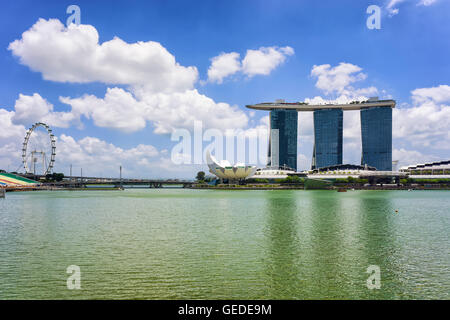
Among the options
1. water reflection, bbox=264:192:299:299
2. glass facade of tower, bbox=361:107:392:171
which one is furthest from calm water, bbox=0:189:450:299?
glass facade of tower, bbox=361:107:392:171

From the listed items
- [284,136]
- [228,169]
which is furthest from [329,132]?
[228,169]

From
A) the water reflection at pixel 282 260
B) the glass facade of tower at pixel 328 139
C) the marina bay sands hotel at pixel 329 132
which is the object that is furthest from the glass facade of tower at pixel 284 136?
the water reflection at pixel 282 260

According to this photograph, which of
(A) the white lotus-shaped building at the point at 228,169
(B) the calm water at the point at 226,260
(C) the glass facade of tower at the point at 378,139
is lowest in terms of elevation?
(B) the calm water at the point at 226,260

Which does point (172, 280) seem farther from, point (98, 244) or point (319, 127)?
point (319, 127)

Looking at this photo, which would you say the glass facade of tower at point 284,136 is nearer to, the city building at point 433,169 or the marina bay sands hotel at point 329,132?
the marina bay sands hotel at point 329,132

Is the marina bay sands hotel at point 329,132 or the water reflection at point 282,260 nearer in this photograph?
the water reflection at point 282,260

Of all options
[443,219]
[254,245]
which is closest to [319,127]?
[443,219]
